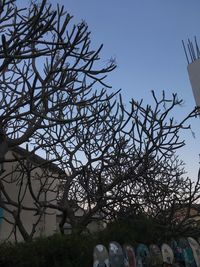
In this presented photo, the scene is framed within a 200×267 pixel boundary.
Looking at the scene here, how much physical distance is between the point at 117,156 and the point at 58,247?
2.02 metres

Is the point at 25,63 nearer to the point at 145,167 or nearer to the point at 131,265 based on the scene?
the point at 145,167

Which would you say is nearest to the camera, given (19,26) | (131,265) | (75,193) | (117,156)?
(19,26)

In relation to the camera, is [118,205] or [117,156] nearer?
[117,156]

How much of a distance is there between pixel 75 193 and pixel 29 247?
465 cm

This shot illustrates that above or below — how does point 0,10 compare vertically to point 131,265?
above

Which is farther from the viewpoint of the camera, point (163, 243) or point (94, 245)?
point (163, 243)

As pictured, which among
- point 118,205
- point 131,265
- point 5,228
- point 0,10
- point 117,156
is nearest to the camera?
point 0,10

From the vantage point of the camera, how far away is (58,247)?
179 inches

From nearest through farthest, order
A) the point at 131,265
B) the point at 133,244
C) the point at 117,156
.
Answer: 1. the point at 131,265
2. the point at 133,244
3. the point at 117,156

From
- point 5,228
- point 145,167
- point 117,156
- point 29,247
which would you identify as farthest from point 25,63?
point 5,228

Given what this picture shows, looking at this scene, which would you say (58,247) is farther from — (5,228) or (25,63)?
(5,228)

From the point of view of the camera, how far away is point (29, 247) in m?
4.41

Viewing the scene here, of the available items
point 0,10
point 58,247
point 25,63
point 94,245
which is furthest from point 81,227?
point 0,10

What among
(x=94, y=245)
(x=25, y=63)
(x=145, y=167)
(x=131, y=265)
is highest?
(x=25, y=63)
